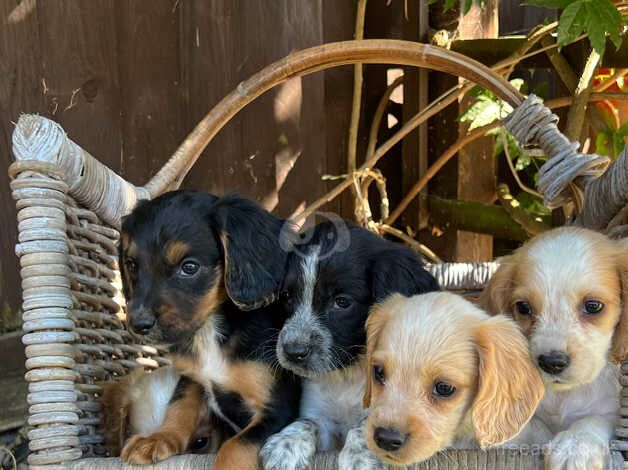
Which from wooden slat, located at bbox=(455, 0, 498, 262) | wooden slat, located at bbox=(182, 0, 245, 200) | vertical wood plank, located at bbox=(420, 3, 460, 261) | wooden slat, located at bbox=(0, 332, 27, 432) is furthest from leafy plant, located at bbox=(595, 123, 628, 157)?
wooden slat, located at bbox=(0, 332, 27, 432)

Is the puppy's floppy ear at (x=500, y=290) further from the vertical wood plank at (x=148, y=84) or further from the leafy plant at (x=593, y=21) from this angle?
the vertical wood plank at (x=148, y=84)

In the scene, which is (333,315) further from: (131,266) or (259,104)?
(259,104)

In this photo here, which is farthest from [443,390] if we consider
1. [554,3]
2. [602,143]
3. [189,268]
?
[602,143]

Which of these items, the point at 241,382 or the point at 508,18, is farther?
the point at 508,18

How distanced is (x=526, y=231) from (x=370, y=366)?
2472 mm

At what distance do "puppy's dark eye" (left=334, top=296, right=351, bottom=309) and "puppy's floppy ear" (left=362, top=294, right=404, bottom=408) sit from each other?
157 mm

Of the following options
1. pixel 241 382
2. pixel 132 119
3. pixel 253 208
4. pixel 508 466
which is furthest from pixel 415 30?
pixel 508 466

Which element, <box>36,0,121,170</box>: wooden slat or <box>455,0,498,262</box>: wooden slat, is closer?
<box>36,0,121,170</box>: wooden slat

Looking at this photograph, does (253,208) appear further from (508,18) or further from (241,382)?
(508,18)

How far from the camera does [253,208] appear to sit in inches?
97.9

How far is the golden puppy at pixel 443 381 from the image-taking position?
76.9 inches

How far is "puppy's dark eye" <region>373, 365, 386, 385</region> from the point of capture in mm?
2084

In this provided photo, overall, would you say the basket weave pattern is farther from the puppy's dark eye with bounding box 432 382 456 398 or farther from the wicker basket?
the puppy's dark eye with bounding box 432 382 456 398

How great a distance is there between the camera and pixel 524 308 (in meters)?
2.32
